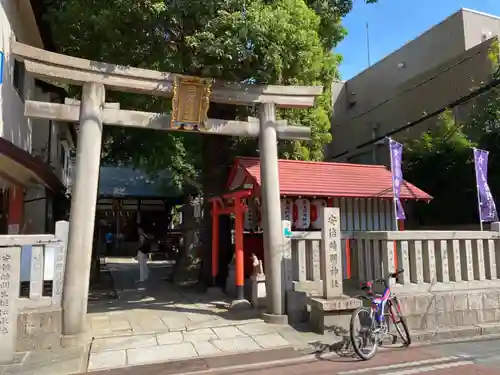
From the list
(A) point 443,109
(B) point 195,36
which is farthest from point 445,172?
(B) point 195,36

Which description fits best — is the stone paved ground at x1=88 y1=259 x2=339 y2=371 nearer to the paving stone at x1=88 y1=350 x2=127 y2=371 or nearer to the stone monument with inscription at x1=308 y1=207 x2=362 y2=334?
the paving stone at x1=88 y1=350 x2=127 y2=371

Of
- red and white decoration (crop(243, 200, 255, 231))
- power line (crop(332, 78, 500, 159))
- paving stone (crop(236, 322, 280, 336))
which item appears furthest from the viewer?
power line (crop(332, 78, 500, 159))

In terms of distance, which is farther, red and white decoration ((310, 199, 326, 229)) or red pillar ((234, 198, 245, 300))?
red and white decoration ((310, 199, 326, 229))

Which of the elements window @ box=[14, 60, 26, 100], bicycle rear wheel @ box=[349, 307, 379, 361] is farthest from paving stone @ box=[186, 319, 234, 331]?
window @ box=[14, 60, 26, 100]

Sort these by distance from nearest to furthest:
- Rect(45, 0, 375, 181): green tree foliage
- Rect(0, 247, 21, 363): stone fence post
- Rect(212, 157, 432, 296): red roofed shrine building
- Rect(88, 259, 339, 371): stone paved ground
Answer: Rect(0, 247, 21, 363): stone fence post, Rect(88, 259, 339, 371): stone paved ground, Rect(45, 0, 375, 181): green tree foliage, Rect(212, 157, 432, 296): red roofed shrine building

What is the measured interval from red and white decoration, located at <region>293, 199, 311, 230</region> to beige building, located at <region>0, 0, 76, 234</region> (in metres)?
6.63

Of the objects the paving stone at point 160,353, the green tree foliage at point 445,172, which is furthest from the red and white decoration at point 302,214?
the green tree foliage at point 445,172

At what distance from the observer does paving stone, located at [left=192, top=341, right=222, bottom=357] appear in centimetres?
679

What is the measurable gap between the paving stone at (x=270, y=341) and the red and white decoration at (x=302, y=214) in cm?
442

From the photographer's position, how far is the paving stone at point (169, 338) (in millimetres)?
7223

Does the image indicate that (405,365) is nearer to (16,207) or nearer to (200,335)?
(200,335)

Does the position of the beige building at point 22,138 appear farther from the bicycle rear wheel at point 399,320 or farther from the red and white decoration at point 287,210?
the bicycle rear wheel at point 399,320

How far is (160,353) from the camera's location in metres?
6.75

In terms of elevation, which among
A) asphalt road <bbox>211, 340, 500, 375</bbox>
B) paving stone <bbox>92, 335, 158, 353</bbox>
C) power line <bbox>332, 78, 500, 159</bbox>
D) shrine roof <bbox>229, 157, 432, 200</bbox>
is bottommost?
asphalt road <bbox>211, 340, 500, 375</bbox>
